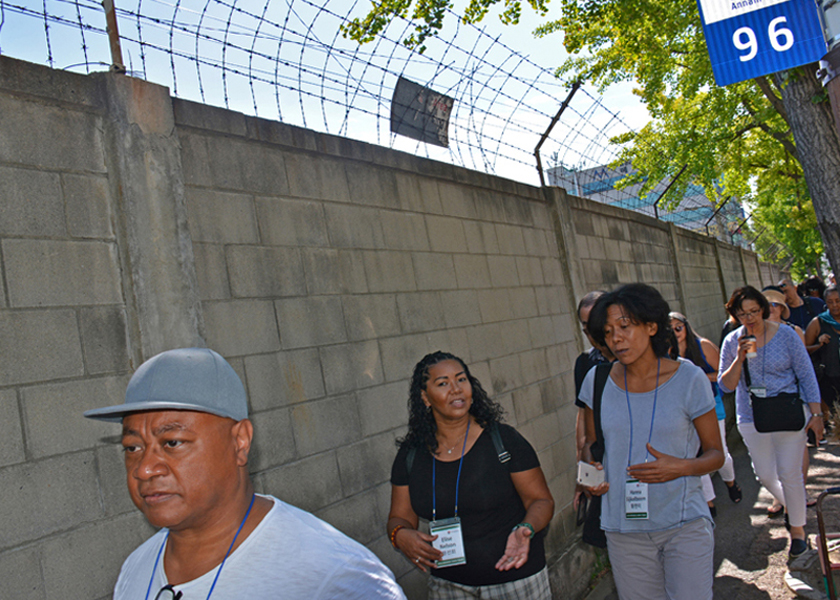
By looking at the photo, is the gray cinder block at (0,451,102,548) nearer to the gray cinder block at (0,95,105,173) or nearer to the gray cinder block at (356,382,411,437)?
the gray cinder block at (0,95,105,173)

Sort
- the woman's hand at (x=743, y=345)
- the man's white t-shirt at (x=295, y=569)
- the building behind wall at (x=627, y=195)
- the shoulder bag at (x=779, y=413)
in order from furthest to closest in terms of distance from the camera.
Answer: the building behind wall at (x=627, y=195)
the woman's hand at (x=743, y=345)
the shoulder bag at (x=779, y=413)
the man's white t-shirt at (x=295, y=569)

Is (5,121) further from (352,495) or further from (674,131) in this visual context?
(674,131)

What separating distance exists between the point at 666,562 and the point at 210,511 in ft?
7.34

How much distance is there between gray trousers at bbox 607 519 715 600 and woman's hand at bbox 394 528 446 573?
91 cm

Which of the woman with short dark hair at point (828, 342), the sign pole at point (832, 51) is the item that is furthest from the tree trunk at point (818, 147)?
the sign pole at point (832, 51)

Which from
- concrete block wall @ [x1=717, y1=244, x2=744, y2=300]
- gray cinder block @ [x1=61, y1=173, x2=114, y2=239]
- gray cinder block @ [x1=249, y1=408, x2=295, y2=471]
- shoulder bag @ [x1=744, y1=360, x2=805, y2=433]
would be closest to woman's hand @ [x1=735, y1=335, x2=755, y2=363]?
shoulder bag @ [x1=744, y1=360, x2=805, y2=433]

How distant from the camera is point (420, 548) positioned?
2.71m

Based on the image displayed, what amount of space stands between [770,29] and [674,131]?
26.2 feet

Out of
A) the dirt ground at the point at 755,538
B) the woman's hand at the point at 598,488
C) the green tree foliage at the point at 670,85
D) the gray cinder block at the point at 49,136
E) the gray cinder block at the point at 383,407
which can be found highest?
the green tree foliage at the point at 670,85

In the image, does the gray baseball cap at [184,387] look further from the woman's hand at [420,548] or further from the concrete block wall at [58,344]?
the woman's hand at [420,548]

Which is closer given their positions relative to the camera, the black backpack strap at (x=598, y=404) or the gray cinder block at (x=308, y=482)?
the gray cinder block at (x=308, y=482)

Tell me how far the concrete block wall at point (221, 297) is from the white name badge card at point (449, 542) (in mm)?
738

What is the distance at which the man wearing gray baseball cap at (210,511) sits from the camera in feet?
4.50

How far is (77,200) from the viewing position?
260cm
